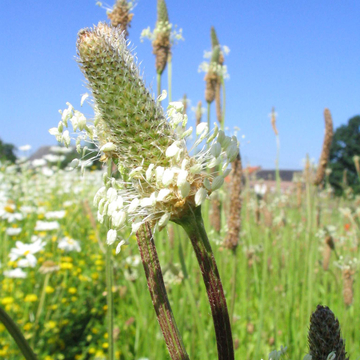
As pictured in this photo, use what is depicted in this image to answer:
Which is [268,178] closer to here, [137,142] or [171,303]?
[171,303]

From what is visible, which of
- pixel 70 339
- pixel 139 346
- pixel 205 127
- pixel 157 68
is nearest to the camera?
pixel 205 127

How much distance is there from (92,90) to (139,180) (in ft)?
0.51

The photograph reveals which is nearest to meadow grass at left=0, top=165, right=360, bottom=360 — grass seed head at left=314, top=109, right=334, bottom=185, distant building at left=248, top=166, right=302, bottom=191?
grass seed head at left=314, top=109, right=334, bottom=185

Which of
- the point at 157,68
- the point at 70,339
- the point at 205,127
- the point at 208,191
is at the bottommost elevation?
the point at 70,339

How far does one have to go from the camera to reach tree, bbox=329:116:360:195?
47.5 feet

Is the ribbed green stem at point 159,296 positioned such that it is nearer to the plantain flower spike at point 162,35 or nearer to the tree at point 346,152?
the plantain flower spike at point 162,35

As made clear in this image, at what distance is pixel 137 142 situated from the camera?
531mm

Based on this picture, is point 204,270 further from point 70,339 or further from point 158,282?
point 70,339

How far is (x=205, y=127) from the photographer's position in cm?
59

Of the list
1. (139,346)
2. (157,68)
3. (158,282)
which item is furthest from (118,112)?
(139,346)

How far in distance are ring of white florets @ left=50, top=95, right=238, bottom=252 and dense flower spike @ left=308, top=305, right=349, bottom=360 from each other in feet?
0.78

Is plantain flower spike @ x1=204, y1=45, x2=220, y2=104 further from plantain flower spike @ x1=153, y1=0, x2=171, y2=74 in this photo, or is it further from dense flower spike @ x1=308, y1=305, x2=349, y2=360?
dense flower spike @ x1=308, y1=305, x2=349, y2=360

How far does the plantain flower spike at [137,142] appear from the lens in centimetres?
50

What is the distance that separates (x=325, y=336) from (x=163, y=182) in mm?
317
